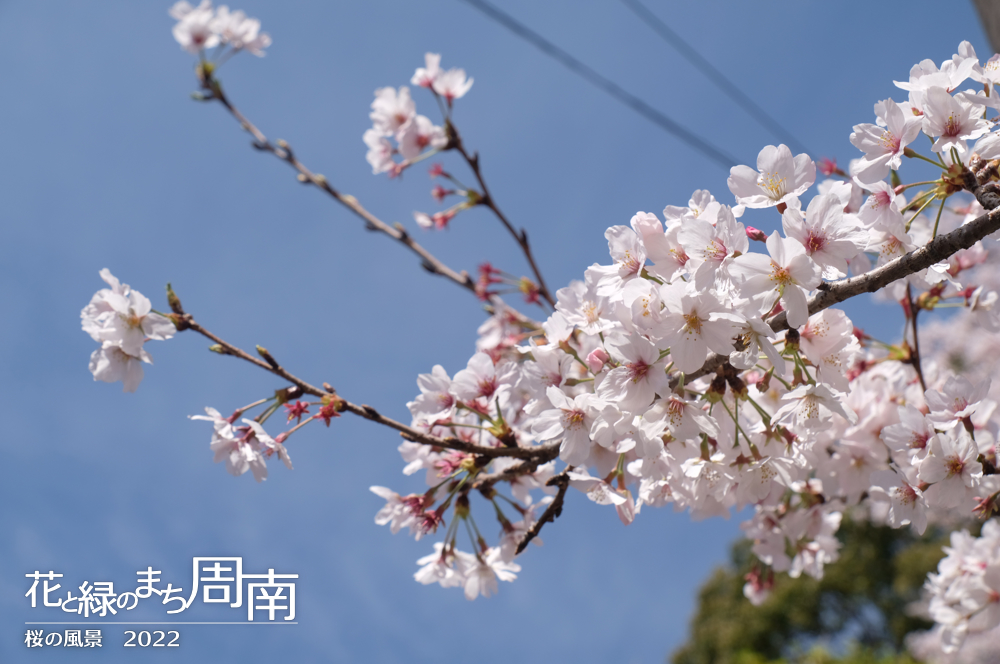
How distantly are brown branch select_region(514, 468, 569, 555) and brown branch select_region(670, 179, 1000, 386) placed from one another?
1.39 ft

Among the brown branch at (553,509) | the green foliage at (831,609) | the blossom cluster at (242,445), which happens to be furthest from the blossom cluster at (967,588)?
the green foliage at (831,609)

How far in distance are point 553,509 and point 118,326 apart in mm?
1001

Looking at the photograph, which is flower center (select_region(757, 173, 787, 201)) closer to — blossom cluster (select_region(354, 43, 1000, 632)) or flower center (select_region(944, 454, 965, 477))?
blossom cluster (select_region(354, 43, 1000, 632))

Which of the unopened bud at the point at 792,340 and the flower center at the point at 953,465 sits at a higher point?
the unopened bud at the point at 792,340

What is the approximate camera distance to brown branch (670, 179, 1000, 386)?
102 centimetres

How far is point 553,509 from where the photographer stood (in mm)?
1395

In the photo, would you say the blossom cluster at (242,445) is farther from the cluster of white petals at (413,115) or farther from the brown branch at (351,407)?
the cluster of white petals at (413,115)

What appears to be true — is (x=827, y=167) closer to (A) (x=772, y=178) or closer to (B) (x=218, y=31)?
(A) (x=772, y=178)

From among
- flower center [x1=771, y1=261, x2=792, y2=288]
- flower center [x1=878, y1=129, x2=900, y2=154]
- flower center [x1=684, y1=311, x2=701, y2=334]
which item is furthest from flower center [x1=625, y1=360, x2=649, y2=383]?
flower center [x1=878, y1=129, x2=900, y2=154]

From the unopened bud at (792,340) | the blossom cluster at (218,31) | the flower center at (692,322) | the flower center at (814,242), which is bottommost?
the flower center at (692,322)

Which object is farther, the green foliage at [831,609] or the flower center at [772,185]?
the green foliage at [831,609]

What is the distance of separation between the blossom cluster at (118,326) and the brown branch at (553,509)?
2.85ft

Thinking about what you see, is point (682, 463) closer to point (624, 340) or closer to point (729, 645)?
point (624, 340)

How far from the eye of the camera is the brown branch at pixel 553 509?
4.45 feet
